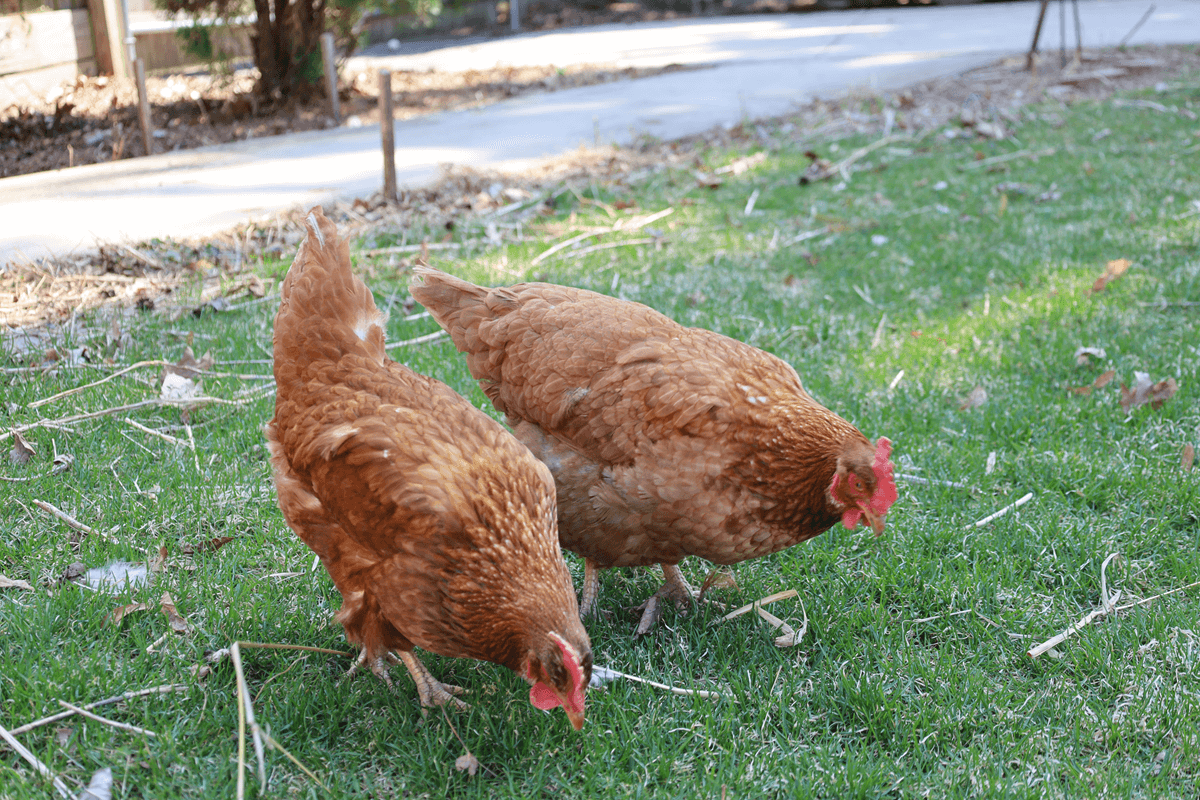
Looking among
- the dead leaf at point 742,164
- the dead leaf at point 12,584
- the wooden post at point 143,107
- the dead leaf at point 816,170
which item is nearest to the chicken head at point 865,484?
the dead leaf at point 12,584

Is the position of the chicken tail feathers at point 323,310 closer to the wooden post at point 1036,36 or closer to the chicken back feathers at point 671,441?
the chicken back feathers at point 671,441

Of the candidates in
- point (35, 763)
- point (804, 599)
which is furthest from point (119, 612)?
point (804, 599)

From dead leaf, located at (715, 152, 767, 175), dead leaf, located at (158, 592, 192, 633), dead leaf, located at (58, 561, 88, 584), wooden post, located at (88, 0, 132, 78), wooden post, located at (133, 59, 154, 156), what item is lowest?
dead leaf, located at (158, 592, 192, 633)

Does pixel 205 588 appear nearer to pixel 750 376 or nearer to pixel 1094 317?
pixel 750 376

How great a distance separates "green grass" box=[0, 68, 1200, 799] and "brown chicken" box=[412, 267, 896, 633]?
408 millimetres

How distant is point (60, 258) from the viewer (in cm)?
511

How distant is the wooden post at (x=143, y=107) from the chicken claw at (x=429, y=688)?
6.62 m

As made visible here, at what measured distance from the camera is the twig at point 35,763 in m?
2.11

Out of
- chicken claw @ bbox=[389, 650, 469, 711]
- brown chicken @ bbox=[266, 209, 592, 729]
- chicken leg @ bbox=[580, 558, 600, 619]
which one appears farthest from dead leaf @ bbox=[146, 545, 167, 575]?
chicken leg @ bbox=[580, 558, 600, 619]

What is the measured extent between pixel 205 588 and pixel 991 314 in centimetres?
441

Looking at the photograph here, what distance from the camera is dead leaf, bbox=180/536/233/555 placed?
3.07 metres

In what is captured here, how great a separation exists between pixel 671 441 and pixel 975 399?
2236 mm

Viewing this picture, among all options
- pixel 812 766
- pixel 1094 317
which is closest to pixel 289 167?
pixel 1094 317

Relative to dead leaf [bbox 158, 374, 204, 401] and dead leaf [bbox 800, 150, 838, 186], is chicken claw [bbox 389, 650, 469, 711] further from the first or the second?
dead leaf [bbox 800, 150, 838, 186]
